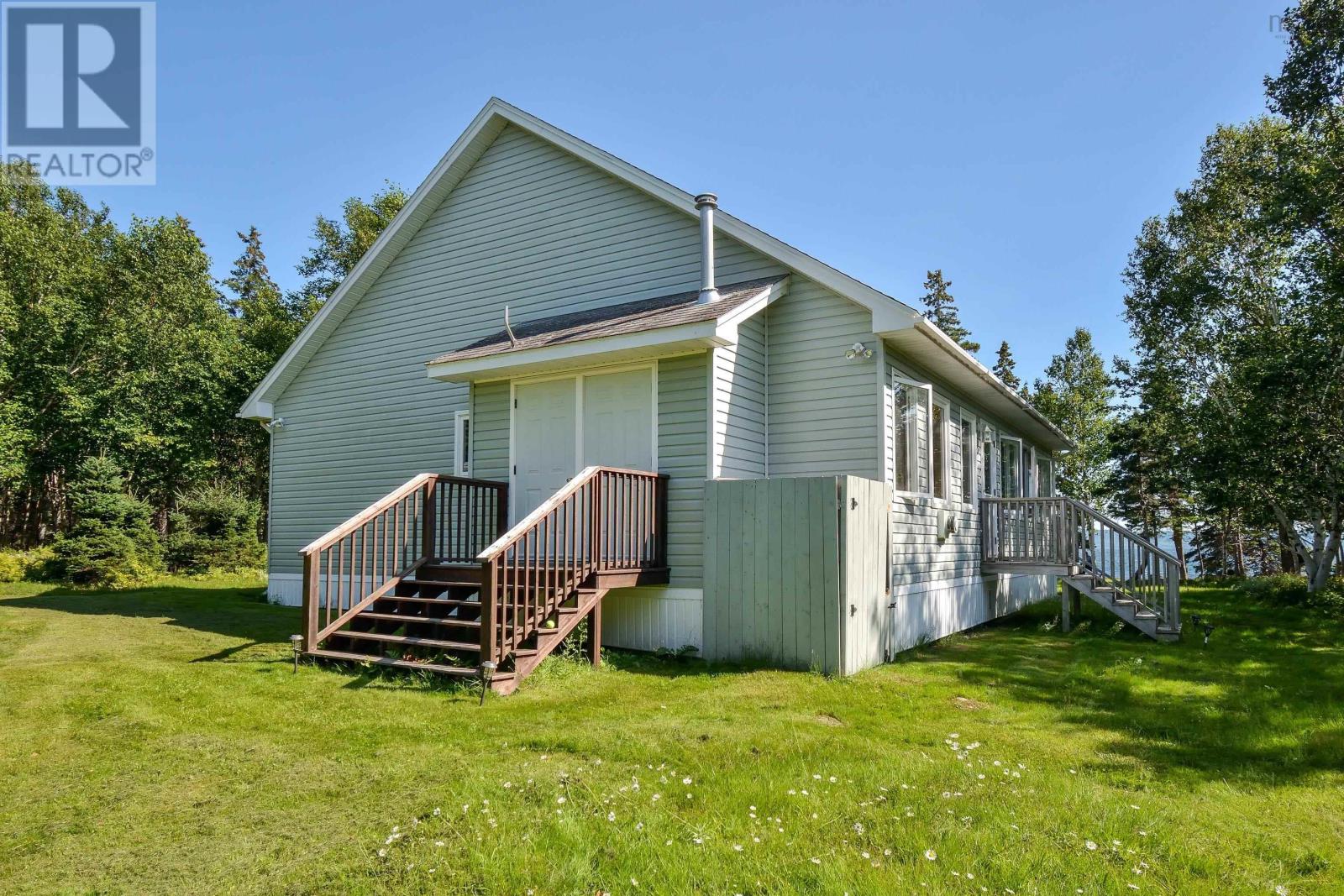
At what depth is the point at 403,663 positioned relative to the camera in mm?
7098

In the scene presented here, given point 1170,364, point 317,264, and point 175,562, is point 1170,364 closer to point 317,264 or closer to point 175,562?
point 175,562

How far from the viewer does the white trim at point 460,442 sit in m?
11.8

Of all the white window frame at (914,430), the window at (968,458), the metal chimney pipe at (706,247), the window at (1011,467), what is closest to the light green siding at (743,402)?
the metal chimney pipe at (706,247)

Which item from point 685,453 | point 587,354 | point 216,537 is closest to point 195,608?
point 587,354

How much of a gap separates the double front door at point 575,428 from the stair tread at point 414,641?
2.62 metres

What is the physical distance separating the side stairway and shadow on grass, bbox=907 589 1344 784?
11.9 ft

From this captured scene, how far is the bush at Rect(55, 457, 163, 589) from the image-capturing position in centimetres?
1647

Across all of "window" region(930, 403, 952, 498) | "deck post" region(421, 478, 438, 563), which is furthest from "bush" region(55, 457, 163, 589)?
"window" region(930, 403, 952, 498)

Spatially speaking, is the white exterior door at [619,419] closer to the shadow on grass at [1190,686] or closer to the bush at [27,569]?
the shadow on grass at [1190,686]

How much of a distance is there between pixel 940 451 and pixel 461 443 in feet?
23.6

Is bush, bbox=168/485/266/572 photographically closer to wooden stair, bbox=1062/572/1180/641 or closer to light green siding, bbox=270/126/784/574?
light green siding, bbox=270/126/784/574

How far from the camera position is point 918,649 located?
9.52 metres

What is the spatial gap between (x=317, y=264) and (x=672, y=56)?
25.7m

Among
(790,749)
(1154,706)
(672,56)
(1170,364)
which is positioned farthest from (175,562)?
(1170,364)
